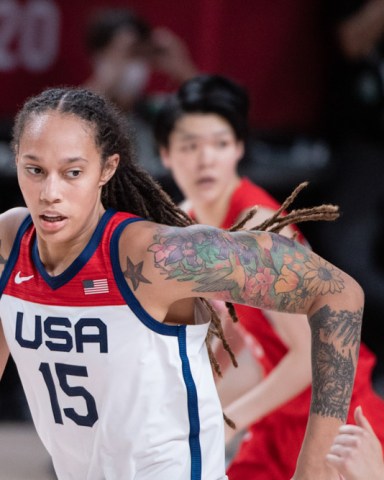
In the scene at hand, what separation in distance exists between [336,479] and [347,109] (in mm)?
4421

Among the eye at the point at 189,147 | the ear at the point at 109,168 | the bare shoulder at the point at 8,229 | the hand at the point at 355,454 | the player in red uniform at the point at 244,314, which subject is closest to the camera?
the hand at the point at 355,454

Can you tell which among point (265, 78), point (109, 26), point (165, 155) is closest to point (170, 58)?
point (109, 26)

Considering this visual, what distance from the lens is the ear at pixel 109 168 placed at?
8.87ft

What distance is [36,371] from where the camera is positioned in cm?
273

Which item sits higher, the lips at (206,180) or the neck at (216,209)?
the lips at (206,180)

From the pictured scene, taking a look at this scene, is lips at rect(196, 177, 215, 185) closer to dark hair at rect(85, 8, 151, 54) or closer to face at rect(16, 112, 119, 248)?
face at rect(16, 112, 119, 248)

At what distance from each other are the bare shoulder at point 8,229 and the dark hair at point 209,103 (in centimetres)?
137

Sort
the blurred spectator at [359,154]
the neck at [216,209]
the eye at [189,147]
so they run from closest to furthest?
the neck at [216,209], the eye at [189,147], the blurred spectator at [359,154]

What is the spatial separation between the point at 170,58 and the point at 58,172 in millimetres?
3839

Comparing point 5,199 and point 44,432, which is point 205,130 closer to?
point 44,432

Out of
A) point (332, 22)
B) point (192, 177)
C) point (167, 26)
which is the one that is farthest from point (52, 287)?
point (332, 22)

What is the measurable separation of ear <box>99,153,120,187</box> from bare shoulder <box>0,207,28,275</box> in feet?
0.89

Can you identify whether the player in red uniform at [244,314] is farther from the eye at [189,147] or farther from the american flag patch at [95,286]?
the american flag patch at [95,286]

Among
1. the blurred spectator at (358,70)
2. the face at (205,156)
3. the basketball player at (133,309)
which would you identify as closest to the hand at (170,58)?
the blurred spectator at (358,70)
